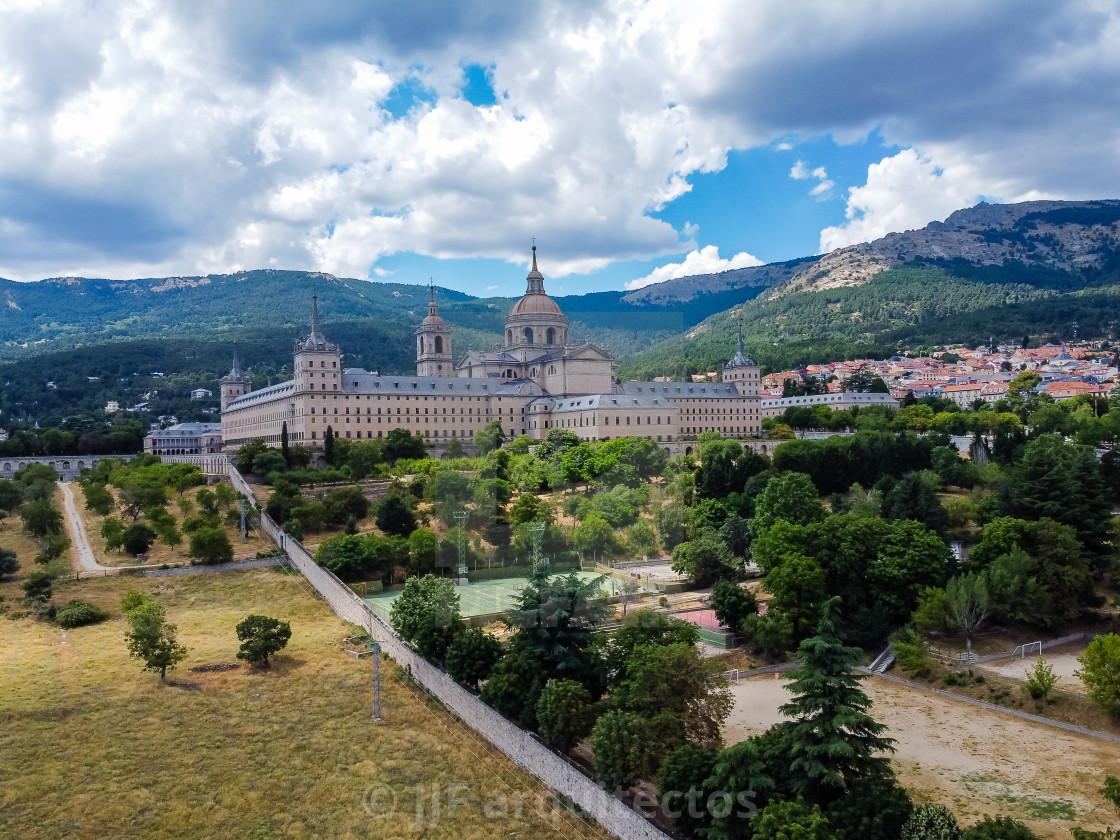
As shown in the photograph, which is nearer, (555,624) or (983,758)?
(983,758)

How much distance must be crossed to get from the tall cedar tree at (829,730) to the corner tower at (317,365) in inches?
2457

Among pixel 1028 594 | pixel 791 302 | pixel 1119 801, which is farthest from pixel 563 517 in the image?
pixel 791 302

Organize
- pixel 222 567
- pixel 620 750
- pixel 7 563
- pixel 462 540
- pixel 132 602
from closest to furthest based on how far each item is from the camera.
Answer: pixel 620 750 < pixel 132 602 < pixel 462 540 < pixel 7 563 < pixel 222 567

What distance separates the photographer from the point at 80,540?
52.2 metres

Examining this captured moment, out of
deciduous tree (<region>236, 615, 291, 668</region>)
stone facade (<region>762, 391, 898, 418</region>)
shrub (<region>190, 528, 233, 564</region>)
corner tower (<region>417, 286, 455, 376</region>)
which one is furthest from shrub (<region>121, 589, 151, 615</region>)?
stone facade (<region>762, 391, 898, 418</region>)

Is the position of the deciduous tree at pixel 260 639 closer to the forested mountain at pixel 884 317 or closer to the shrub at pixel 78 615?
the shrub at pixel 78 615

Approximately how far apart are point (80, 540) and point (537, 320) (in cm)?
5159

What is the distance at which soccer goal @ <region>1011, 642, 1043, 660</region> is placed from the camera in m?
30.2

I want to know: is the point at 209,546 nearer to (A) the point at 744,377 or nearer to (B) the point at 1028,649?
(B) the point at 1028,649

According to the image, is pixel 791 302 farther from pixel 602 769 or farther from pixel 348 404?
pixel 602 769

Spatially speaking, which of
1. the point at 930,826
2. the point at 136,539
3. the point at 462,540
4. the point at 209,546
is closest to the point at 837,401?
the point at 462,540

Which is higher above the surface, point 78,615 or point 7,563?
point 7,563

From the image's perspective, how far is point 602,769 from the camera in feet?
63.1

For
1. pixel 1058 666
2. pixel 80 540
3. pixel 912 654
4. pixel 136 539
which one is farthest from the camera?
pixel 80 540
